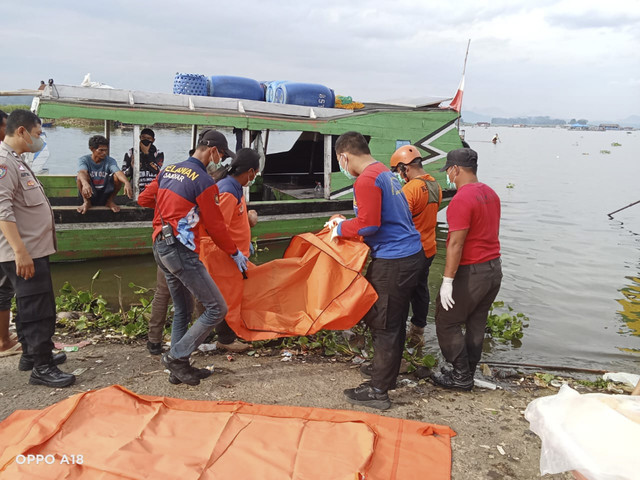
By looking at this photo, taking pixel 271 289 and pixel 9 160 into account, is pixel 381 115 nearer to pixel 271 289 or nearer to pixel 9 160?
pixel 271 289

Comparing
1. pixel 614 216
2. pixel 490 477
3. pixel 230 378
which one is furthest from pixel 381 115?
pixel 614 216

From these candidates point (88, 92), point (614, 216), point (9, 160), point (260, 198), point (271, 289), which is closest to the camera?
point (9, 160)

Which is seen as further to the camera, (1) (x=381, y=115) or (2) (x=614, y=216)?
(2) (x=614, y=216)

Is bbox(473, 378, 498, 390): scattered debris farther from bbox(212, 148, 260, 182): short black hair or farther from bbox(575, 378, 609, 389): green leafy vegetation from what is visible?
bbox(212, 148, 260, 182): short black hair

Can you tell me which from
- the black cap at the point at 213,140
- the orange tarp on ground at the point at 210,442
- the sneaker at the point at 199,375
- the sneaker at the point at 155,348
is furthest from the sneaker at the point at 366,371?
the black cap at the point at 213,140

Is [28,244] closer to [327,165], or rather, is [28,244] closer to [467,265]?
[467,265]

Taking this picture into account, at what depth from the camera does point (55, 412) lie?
3.24 metres

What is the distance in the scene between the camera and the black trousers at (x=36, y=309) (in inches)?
146

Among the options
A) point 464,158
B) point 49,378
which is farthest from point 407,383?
point 49,378

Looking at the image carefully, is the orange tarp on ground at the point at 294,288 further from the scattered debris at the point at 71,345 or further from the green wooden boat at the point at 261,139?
the green wooden boat at the point at 261,139

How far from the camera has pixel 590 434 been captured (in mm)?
2215

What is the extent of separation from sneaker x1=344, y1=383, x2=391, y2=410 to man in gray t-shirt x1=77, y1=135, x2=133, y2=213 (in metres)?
5.36

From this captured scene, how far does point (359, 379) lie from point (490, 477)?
1525 millimetres

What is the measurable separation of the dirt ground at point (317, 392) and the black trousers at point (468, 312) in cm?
34
